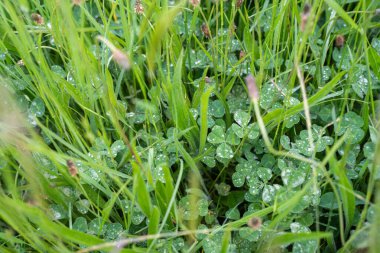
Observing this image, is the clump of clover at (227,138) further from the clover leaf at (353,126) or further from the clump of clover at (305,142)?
the clover leaf at (353,126)

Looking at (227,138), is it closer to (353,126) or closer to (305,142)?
(305,142)

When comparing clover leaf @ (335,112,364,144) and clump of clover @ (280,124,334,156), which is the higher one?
clover leaf @ (335,112,364,144)

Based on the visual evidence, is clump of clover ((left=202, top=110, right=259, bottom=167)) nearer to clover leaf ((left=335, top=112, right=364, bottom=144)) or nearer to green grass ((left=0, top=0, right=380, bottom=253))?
green grass ((left=0, top=0, right=380, bottom=253))

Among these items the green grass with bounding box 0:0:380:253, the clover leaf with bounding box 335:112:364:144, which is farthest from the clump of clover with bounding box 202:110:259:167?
the clover leaf with bounding box 335:112:364:144

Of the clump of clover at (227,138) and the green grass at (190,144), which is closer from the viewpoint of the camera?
the green grass at (190,144)

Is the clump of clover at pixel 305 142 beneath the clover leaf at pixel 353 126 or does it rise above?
beneath

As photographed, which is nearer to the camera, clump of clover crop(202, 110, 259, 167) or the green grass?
the green grass

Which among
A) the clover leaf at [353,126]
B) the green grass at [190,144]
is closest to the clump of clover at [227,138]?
the green grass at [190,144]

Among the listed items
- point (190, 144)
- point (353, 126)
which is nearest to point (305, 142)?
point (353, 126)

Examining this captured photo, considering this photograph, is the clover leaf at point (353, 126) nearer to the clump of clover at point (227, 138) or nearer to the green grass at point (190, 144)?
the green grass at point (190, 144)

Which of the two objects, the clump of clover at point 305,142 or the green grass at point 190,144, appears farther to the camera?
the clump of clover at point 305,142

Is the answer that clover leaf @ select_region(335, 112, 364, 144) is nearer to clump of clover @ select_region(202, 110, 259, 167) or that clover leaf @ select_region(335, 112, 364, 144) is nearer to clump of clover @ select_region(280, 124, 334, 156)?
clump of clover @ select_region(280, 124, 334, 156)
